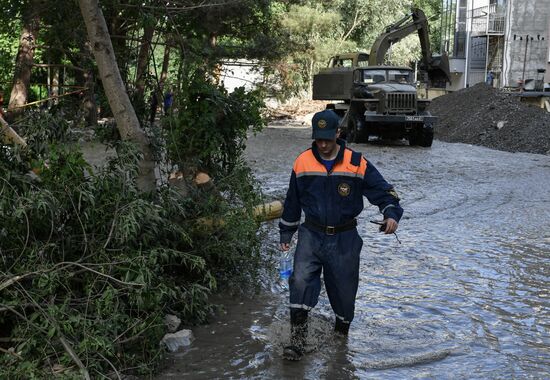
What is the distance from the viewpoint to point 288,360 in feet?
16.7

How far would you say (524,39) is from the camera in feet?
147

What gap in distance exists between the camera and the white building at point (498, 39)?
44.7 m

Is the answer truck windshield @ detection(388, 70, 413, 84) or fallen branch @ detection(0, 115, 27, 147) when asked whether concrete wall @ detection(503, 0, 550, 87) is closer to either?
truck windshield @ detection(388, 70, 413, 84)

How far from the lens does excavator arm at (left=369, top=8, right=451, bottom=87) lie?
82.3 feet

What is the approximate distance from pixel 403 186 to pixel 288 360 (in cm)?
916

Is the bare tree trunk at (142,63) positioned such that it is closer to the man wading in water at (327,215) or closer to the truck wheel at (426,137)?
the man wading in water at (327,215)

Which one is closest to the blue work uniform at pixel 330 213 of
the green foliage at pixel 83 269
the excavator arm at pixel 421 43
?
the green foliage at pixel 83 269

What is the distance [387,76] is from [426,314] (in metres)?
17.2

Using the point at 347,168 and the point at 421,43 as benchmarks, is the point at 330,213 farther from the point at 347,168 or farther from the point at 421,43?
the point at 421,43

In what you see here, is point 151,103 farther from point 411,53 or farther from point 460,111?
point 411,53

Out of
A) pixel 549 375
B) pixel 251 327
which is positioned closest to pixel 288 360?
pixel 251 327

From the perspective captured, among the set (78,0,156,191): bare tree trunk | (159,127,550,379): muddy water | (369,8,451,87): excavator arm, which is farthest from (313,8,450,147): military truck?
(78,0,156,191): bare tree trunk

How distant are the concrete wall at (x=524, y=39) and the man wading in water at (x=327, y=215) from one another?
1652 inches


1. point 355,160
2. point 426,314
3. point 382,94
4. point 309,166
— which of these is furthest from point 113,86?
point 382,94
